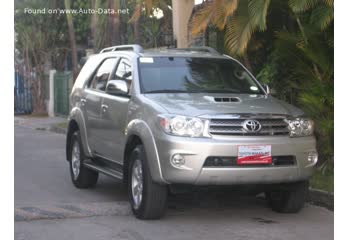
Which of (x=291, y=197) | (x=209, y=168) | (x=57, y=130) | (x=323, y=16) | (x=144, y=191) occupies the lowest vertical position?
(x=57, y=130)

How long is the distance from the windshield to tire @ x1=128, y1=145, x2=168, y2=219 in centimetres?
93

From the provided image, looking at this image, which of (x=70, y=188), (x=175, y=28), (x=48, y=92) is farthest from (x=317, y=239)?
(x=48, y=92)

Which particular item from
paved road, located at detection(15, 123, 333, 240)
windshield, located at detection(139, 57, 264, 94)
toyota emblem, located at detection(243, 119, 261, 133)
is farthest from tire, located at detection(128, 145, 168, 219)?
toyota emblem, located at detection(243, 119, 261, 133)

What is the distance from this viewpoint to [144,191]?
769 centimetres

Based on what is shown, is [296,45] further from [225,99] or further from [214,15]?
[225,99]

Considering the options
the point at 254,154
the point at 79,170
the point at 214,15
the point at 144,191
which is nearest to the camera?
the point at 254,154

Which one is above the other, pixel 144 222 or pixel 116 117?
pixel 116 117

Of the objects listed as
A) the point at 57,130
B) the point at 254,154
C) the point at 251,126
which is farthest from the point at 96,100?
the point at 57,130

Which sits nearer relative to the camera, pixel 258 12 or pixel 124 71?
pixel 124 71

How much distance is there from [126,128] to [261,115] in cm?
162

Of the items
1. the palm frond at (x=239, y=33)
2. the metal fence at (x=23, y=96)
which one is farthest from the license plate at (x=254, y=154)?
the metal fence at (x=23, y=96)

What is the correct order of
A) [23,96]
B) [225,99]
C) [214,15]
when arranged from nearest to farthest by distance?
1. [225,99]
2. [214,15]
3. [23,96]

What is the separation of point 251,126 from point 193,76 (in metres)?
1.48
